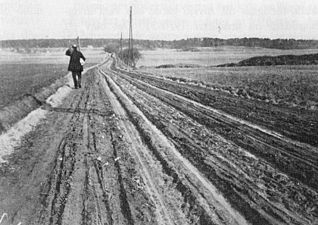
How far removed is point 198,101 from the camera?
14.8 meters

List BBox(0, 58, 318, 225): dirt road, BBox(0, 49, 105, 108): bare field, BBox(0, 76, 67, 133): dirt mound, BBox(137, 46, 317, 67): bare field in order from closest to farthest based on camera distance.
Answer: BBox(0, 58, 318, 225): dirt road, BBox(0, 76, 67, 133): dirt mound, BBox(0, 49, 105, 108): bare field, BBox(137, 46, 317, 67): bare field

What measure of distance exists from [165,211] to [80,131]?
17.0 ft

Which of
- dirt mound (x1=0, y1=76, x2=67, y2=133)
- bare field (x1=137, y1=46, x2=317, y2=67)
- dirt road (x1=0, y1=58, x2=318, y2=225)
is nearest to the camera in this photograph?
dirt road (x1=0, y1=58, x2=318, y2=225)

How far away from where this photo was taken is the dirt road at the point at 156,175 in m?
4.92

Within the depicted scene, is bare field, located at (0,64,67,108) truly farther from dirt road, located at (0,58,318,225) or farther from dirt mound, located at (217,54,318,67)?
dirt mound, located at (217,54,318,67)

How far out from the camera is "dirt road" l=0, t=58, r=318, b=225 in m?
4.92

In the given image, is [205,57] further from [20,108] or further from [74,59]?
[20,108]

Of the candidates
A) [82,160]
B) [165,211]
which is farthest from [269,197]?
[82,160]

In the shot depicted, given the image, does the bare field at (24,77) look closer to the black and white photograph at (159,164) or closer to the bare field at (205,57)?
the black and white photograph at (159,164)

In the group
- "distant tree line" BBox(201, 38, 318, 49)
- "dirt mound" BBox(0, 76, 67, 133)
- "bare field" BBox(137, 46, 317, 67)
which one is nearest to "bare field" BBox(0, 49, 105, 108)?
"dirt mound" BBox(0, 76, 67, 133)

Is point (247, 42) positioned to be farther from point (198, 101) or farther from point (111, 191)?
point (111, 191)

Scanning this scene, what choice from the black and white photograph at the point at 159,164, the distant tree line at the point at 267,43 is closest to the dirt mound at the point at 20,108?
the black and white photograph at the point at 159,164

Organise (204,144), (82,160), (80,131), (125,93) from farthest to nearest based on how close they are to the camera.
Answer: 1. (125,93)
2. (80,131)
3. (204,144)
4. (82,160)

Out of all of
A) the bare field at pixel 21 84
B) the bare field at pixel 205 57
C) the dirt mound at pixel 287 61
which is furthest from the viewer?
the bare field at pixel 205 57
